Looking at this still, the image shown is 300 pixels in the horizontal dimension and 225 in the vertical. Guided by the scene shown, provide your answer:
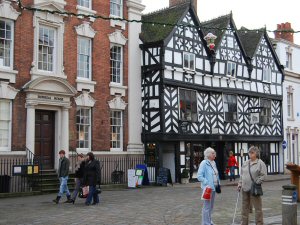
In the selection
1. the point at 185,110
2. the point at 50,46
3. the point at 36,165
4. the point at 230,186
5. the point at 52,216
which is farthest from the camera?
the point at 185,110

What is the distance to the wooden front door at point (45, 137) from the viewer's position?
2173 cm

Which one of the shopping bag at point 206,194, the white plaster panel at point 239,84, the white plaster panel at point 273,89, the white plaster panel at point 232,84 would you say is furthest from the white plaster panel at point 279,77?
the shopping bag at point 206,194

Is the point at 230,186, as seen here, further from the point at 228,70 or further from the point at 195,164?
the point at 228,70

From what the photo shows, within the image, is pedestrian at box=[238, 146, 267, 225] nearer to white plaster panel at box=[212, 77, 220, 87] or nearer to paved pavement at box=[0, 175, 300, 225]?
paved pavement at box=[0, 175, 300, 225]

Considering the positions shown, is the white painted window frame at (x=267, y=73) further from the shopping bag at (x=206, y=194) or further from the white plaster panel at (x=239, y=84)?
the shopping bag at (x=206, y=194)

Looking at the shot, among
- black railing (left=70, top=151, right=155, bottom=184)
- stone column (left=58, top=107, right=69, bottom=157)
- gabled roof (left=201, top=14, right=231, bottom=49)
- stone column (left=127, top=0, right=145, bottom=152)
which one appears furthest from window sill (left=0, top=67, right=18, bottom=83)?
gabled roof (left=201, top=14, right=231, bottom=49)

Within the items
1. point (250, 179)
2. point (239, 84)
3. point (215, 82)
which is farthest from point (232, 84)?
point (250, 179)

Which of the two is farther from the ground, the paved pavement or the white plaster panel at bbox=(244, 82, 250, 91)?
the white plaster panel at bbox=(244, 82, 250, 91)

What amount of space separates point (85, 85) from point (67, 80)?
3.87 ft

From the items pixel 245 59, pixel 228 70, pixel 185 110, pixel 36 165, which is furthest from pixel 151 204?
pixel 245 59

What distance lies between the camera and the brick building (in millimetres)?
20562

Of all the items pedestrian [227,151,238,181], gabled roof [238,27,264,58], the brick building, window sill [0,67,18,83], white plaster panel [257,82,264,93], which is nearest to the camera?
window sill [0,67,18,83]

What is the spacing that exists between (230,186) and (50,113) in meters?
9.98

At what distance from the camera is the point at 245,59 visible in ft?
105
